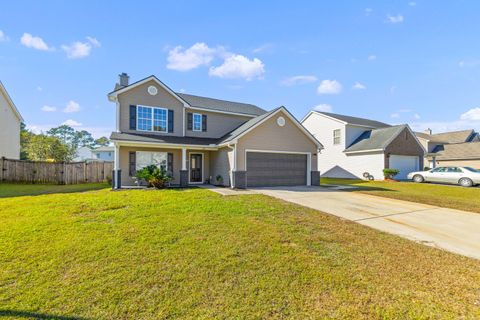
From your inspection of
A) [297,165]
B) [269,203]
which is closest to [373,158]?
[297,165]

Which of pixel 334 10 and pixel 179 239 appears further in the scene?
pixel 334 10

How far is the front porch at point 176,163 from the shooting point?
14.0 meters

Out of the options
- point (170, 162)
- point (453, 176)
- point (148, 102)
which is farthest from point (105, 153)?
point (453, 176)

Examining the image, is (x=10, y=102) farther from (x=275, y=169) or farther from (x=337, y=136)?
(x=337, y=136)

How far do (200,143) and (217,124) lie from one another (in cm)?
282

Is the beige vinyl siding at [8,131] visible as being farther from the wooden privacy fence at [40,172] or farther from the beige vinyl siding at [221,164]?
the beige vinyl siding at [221,164]

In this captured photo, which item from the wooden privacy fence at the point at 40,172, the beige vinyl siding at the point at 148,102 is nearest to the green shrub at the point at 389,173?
the beige vinyl siding at the point at 148,102

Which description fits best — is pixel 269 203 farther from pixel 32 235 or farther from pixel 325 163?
pixel 325 163

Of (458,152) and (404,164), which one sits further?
(458,152)

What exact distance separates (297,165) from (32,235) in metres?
13.8

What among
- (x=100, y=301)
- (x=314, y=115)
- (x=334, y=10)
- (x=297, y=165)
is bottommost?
(x=100, y=301)

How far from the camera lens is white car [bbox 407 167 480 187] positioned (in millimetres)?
16795

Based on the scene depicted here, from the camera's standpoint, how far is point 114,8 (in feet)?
34.1

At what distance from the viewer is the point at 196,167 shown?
634 inches
